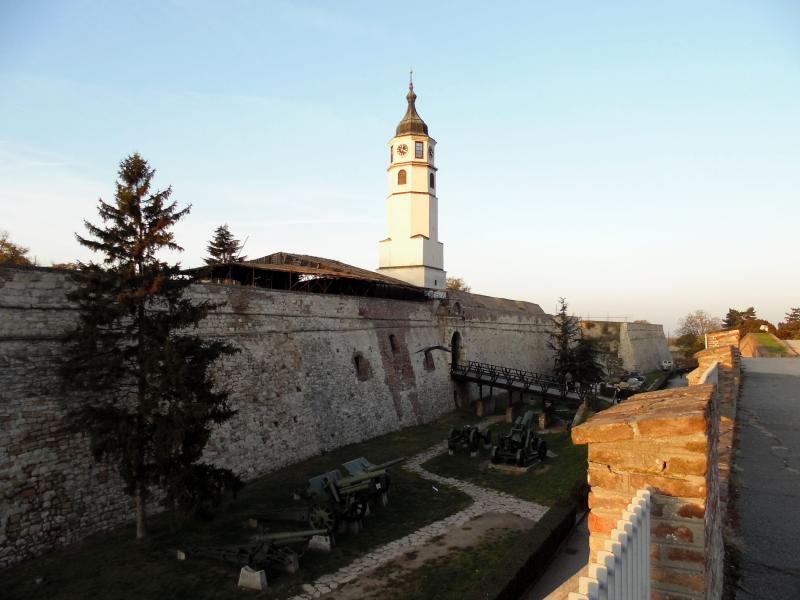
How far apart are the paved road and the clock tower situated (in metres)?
22.4

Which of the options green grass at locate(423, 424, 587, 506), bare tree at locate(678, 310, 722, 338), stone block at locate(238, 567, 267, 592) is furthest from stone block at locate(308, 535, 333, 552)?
bare tree at locate(678, 310, 722, 338)

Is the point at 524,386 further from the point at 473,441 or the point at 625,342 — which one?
the point at 625,342

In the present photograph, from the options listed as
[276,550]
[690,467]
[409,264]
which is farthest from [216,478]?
[409,264]

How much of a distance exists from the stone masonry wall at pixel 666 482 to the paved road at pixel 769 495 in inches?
82.8

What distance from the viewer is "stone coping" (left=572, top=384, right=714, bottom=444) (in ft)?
9.89

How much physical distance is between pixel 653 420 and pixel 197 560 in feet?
28.9

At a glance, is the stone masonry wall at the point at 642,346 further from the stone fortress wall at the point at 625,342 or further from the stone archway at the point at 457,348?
the stone archway at the point at 457,348

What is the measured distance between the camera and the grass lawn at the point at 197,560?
8062 millimetres

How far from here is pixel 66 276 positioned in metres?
10.1

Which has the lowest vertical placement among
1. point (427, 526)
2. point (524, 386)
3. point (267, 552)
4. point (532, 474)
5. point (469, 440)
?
point (427, 526)

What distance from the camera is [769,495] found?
6434mm

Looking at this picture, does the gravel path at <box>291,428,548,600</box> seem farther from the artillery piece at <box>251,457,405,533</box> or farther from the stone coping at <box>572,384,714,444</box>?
the stone coping at <box>572,384,714,444</box>

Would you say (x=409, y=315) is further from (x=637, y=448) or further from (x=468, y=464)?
(x=637, y=448)

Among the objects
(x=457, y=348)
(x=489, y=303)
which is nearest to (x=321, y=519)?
(x=457, y=348)
